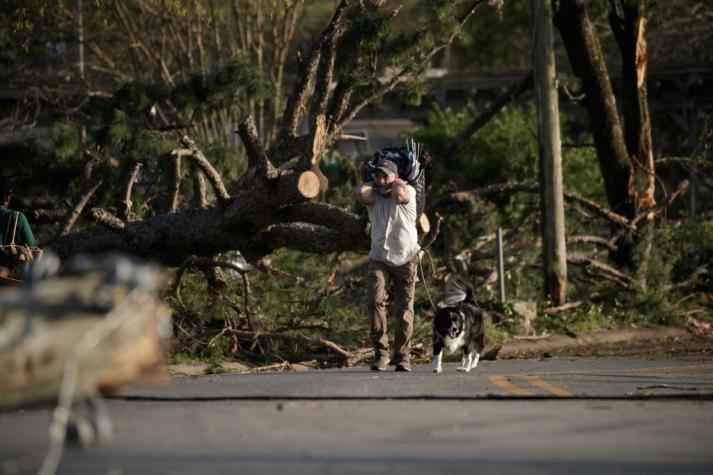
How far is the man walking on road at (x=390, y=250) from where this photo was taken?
1229 cm

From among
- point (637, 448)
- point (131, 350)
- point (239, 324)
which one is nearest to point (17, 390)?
point (131, 350)

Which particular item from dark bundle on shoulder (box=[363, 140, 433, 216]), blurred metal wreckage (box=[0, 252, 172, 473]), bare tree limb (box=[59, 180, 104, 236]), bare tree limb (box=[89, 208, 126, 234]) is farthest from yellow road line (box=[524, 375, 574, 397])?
bare tree limb (box=[59, 180, 104, 236])

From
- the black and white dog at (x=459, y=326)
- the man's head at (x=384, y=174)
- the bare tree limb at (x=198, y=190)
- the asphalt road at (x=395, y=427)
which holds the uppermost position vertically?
the bare tree limb at (x=198, y=190)

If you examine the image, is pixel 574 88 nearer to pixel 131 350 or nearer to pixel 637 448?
pixel 637 448

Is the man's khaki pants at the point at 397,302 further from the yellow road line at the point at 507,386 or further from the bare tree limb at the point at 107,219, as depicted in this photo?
the bare tree limb at the point at 107,219

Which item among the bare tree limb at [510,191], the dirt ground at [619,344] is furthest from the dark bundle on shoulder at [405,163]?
the bare tree limb at [510,191]

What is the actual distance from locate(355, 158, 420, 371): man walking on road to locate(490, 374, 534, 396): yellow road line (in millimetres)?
1214

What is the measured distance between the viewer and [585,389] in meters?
10.4

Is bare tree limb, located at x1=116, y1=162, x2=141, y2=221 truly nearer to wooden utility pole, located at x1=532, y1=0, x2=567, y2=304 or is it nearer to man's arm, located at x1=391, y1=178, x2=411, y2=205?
man's arm, located at x1=391, y1=178, x2=411, y2=205

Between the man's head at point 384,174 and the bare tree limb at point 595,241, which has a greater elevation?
the man's head at point 384,174

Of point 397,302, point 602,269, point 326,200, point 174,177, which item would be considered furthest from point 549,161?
point 397,302

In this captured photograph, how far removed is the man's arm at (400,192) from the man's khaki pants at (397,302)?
0.66 m

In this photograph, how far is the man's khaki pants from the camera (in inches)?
491

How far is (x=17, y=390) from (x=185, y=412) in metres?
2.39
